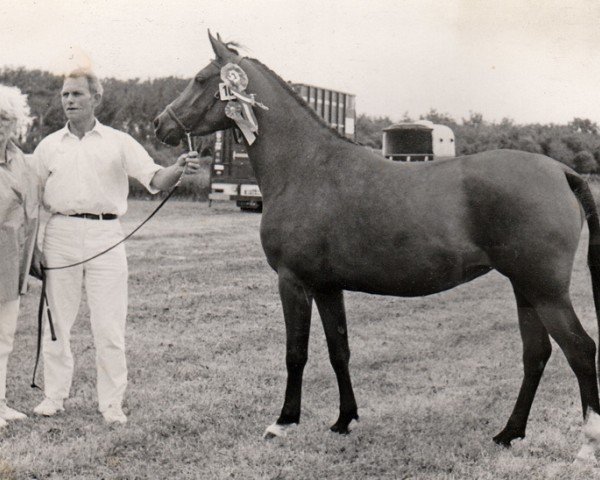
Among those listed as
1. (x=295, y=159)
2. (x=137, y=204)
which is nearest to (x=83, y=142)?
(x=295, y=159)

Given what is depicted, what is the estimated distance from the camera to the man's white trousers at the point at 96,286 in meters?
4.42

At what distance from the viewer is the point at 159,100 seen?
2845cm

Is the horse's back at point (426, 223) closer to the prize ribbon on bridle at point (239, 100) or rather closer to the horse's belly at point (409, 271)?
the horse's belly at point (409, 271)

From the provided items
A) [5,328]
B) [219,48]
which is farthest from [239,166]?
[219,48]

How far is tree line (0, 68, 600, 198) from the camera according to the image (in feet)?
55.3

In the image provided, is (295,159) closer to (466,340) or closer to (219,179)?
(466,340)

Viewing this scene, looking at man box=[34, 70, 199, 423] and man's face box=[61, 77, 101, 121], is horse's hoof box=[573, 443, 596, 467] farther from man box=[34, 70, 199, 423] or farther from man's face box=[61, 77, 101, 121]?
man's face box=[61, 77, 101, 121]

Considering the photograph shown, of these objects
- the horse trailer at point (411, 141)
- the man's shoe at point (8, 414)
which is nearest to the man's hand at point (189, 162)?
the man's shoe at point (8, 414)

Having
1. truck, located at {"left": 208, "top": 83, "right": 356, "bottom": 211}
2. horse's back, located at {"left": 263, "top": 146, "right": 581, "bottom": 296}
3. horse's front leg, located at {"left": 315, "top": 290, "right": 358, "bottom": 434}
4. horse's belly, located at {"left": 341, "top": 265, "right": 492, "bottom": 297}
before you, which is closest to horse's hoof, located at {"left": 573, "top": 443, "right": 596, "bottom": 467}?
horse's back, located at {"left": 263, "top": 146, "right": 581, "bottom": 296}

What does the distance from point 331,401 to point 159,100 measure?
25.3 meters

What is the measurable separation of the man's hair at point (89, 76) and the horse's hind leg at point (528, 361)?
9.90 feet

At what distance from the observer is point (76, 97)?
4.31 meters

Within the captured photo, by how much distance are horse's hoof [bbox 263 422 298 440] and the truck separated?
1371 centimetres

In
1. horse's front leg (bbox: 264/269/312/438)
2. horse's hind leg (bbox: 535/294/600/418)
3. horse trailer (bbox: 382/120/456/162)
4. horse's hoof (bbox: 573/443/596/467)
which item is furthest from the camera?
horse trailer (bbox: 382/120/456/162)
